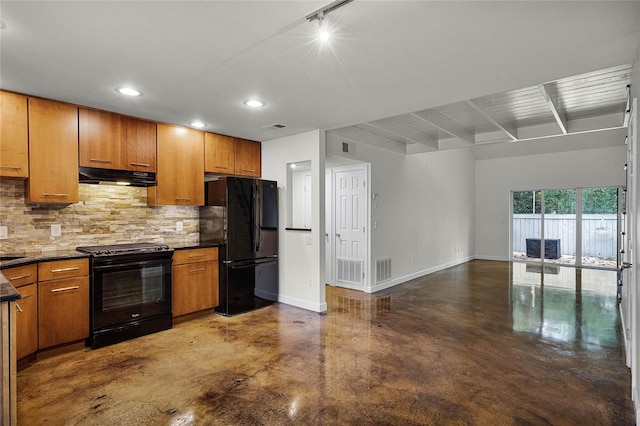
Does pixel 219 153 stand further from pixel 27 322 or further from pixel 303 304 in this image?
pixel 27 322

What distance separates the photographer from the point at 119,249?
3600 millimetres

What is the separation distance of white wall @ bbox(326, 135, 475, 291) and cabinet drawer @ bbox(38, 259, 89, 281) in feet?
10.9

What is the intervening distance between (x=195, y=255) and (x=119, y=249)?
90 centimetres

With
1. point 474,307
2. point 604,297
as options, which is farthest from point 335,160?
point 604,297

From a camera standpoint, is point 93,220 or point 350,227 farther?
point 350,227

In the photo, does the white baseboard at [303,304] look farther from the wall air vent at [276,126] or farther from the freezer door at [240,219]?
the wall air vent at [276,126]

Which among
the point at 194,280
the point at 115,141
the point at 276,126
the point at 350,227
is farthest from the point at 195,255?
the point at 350,227

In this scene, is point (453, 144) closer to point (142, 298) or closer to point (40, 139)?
point (142, 298)

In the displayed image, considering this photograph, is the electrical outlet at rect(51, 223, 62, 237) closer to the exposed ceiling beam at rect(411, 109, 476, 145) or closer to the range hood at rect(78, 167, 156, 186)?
the range hood at rect(78, 167, 156, 186)

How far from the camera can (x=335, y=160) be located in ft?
18.1

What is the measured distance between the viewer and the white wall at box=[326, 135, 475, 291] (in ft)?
19.3

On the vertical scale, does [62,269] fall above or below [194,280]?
above

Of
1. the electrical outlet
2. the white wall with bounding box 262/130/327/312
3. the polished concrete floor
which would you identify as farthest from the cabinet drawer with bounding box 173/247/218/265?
the electrical outlet

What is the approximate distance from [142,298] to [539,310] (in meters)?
5.21
